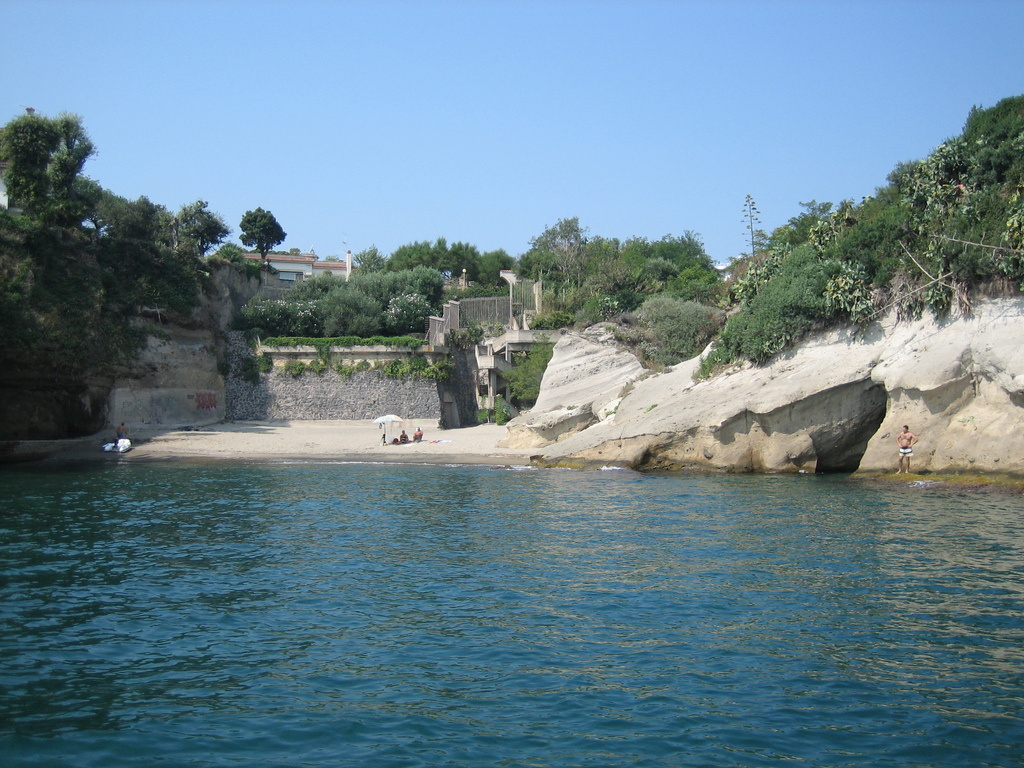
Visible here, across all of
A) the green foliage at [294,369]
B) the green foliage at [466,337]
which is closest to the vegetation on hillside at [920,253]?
the green foliage at [466,337]

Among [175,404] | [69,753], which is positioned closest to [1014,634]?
[69,753]

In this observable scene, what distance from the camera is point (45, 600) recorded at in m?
11.6

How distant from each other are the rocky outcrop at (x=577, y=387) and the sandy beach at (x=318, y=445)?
45.5 inches

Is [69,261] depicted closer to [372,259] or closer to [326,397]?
[326,397]

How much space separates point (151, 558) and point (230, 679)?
6.43 meters

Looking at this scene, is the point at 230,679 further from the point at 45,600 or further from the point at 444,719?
the point at 45,600

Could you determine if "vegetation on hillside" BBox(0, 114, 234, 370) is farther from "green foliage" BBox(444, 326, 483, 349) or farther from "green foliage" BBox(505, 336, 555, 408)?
"green foliage" BBox(505, 336, 555, 408)

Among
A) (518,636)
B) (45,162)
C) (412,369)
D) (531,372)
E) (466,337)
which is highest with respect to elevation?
(45,162)

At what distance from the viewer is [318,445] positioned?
33.7m

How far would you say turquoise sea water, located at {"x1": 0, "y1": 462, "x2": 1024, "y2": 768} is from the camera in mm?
7234

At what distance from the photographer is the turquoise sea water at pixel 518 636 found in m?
7.23

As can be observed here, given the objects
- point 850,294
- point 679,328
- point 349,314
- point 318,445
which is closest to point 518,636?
point 850,294

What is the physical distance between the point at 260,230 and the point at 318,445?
106 feet

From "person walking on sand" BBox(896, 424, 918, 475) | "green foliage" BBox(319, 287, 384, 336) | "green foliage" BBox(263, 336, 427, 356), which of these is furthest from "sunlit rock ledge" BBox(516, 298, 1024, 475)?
"green foliage" BBox(319, 287, 384, 336)
